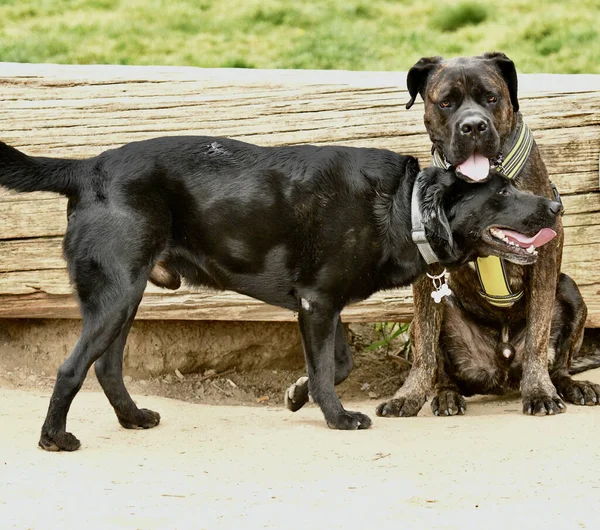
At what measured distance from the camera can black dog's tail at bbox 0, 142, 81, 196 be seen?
4.27 metres

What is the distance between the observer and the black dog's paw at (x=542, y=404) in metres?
4.78

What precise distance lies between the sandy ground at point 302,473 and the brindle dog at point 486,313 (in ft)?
0.74

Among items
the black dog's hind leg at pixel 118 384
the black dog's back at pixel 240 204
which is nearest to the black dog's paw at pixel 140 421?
the black dog's hind leg at pixel 118 384

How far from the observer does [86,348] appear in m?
4.17

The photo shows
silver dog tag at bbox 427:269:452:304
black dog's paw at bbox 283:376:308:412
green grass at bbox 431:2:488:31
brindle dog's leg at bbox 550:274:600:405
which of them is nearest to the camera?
silver dog tag at bbox 427:269:452:304

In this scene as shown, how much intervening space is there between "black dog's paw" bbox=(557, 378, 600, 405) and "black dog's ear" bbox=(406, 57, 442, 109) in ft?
5.31

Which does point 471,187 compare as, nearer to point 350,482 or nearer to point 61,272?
point 350,482

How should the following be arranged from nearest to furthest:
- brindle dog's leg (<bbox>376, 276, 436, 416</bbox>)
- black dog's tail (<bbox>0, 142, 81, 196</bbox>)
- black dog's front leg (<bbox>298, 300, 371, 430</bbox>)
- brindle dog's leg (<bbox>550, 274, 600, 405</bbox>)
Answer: black dog's tail (<bbox>0, 142, 81, 196</bbox>) → black dog's front leg (<bbox>298, 300, 371, 430</bbox>) → brindle dog's leg (<bbox>376, 276, 436, 416</bbox>) → brindle dog's leg (<bbox>550, 274, 600, 405</bbox>)

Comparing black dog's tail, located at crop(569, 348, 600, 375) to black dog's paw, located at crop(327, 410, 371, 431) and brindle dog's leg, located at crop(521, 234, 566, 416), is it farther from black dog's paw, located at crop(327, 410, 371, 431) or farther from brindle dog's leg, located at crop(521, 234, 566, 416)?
black dog's paw, located at crop(327, 410, 371, 431)

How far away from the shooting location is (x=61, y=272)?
560 cm

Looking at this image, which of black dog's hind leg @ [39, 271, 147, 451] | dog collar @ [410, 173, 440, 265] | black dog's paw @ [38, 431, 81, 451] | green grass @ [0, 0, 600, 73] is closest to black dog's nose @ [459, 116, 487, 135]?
dog collar @ [410, 173, 440, 265]

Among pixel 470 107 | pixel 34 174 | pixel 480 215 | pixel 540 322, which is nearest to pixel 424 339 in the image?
pixel 540 322

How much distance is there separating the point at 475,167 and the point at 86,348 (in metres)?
1.90

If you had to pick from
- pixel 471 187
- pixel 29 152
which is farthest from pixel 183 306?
pixel 471 187
